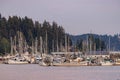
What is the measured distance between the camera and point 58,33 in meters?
197

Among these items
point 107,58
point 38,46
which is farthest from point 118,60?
point 38,46

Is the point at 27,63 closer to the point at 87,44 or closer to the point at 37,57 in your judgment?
the point at 37,57

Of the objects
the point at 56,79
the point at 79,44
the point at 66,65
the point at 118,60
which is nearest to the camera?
the point at 56,79

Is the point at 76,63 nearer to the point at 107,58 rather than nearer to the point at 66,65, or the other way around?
the point at 66,65

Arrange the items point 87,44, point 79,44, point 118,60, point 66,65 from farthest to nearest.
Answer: point 79,44, point 87,44, point 118,60, point 66,65

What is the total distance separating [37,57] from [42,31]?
161ft

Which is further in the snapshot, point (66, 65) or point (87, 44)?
point (87, 44)

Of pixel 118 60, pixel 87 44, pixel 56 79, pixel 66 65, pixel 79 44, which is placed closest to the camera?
pixel 56 79

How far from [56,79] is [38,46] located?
298 feet

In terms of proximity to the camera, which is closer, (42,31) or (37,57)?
(37,57)

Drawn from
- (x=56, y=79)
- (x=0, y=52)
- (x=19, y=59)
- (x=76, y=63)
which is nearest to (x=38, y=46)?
(x=0, y=52)

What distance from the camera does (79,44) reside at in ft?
617

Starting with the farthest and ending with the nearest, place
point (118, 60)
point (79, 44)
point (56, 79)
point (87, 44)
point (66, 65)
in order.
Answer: point (79, 44) → point (87, 44) → point (118, 60) → point (66, 65) → point (56, 79)

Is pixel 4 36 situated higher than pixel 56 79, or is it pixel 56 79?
pixel 4 36
